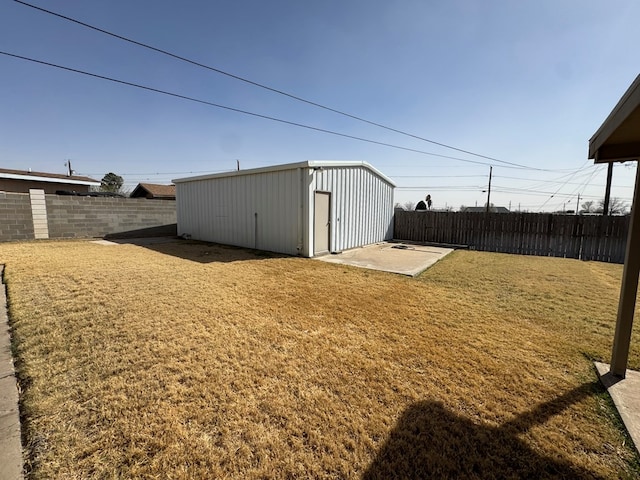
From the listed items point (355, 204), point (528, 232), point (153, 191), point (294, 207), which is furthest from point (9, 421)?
point (153, 191)

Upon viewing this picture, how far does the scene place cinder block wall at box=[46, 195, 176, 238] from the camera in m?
11.6

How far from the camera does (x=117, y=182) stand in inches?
1788

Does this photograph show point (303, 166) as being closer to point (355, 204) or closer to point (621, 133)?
point (355, 204)

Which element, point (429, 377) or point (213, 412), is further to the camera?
point (429, 377)

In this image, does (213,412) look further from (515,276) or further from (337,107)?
(337,107)

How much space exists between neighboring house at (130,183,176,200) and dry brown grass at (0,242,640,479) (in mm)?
23315

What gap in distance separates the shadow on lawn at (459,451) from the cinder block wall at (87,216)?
583 inches

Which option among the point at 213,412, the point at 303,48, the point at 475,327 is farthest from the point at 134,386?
the point at 303,48

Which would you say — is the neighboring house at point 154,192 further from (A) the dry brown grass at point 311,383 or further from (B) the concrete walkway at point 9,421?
(B) the concrete walkway at point 9,421

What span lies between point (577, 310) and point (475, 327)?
84.6 inches

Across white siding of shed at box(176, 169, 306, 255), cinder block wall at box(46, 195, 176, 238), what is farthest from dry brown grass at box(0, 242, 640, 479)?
cinder block wall at box(46, 195, 176, 238)

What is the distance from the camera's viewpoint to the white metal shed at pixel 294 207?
8305 millimetres

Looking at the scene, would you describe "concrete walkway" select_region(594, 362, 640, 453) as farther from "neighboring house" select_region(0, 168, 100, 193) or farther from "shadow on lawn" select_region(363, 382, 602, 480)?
"neighboring house" select_region(0, 168, 100, 193)

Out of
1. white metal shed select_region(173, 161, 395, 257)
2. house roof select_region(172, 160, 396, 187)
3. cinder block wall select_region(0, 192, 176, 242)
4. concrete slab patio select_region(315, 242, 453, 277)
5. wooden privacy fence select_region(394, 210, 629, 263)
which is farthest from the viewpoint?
cinder block wall select_region(0, 192, 176, 242)
